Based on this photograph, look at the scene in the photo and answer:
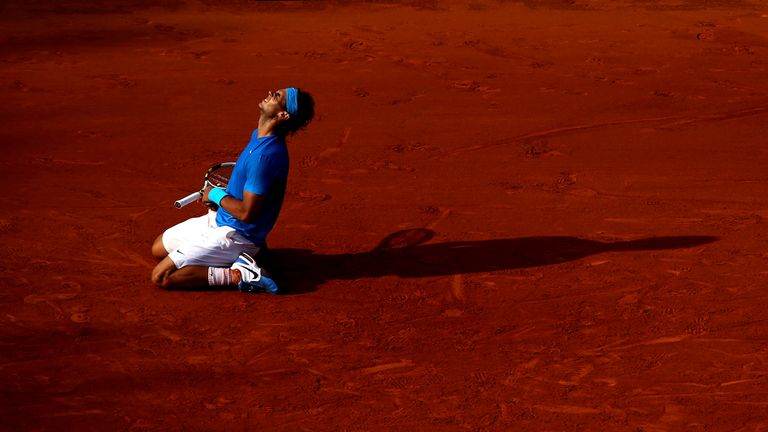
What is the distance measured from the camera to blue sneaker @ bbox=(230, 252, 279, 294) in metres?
7.21

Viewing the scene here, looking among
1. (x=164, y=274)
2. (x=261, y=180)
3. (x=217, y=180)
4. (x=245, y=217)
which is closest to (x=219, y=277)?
(x=164, y=274)

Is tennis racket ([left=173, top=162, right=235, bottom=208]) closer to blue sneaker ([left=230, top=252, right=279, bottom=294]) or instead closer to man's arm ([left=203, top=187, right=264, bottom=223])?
man's arm ([left=203, top=187, right=264, bottom=223])

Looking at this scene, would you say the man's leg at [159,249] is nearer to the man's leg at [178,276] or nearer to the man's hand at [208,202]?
the man's leg at [178,276]

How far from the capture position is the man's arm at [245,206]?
7.05m

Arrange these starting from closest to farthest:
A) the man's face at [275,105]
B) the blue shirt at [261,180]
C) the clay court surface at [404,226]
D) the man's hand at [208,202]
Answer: the clay court surface at [404,226], the blue shirt at [261,180], the man's face at [275,105], the man's hand at [208,202]

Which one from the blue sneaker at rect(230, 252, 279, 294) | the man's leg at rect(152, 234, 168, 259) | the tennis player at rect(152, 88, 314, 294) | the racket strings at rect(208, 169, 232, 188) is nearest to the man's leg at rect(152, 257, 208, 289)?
the tennis player at rect(152, 88, 314, 294)

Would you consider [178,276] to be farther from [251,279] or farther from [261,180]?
[261,180]

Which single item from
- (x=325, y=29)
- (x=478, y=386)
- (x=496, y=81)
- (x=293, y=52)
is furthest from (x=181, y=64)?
(x=478, y=386)

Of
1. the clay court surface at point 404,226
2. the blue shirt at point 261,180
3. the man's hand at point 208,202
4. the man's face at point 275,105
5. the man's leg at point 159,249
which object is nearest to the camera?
the clay court surface at point 404,226

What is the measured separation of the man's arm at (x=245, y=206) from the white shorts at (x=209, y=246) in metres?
0.20

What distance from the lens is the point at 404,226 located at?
854cm

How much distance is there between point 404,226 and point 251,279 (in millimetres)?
1759

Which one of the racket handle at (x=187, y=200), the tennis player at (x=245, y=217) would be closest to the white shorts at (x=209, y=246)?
the tennis player at (x=245, y=217)

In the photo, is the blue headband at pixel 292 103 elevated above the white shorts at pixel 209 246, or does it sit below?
above
